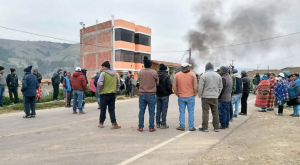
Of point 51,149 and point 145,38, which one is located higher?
point 145,38

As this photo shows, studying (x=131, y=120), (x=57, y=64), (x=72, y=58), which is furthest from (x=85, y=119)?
(x=72, y=58)

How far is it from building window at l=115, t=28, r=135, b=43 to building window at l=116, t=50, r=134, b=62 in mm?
1812

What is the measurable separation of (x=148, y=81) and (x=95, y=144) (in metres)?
2.06

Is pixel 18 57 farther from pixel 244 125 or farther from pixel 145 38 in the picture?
pixel 244 125

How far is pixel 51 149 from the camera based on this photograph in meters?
4.54

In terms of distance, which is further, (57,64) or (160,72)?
(57,64)

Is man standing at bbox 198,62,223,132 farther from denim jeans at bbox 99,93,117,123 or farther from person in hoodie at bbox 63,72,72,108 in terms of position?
person in hoodie at bbox 63,72,72,108

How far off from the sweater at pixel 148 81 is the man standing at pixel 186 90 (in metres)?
0.61

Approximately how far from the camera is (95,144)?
485 centimetres

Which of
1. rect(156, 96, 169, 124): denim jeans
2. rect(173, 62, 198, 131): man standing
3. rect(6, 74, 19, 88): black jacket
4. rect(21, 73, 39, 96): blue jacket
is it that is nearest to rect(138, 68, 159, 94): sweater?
rect(156, 96, 169, 124): denim jeans

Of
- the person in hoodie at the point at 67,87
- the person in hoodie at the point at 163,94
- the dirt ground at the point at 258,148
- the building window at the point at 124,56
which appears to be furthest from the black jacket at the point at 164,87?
the building window at the point at 124,56

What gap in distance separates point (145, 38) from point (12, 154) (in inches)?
1367

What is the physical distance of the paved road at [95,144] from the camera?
157 inches

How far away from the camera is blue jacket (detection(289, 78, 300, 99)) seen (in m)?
8.46
